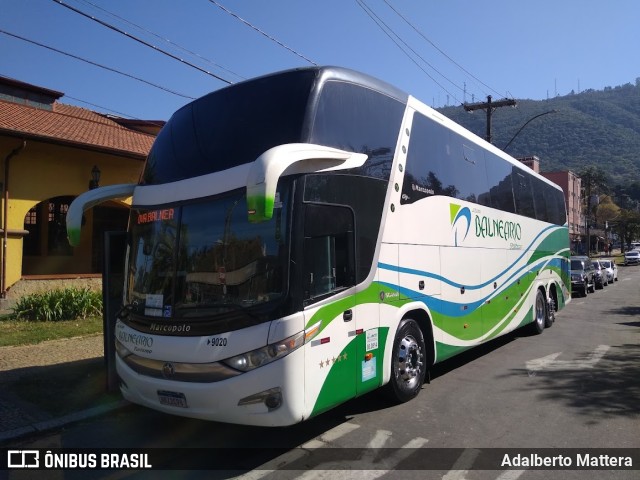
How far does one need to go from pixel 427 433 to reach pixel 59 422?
4057mm

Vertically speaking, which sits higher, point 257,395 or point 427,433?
point 257,395

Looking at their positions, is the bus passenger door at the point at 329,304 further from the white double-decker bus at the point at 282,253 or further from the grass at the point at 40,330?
the grass at the point at 40,330

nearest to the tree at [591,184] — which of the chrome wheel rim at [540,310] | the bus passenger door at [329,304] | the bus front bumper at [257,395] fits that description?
the chrome wheel rim at [540,310]

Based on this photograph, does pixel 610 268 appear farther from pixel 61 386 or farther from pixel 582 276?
pixel 61 386

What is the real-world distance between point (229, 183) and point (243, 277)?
0.91 m

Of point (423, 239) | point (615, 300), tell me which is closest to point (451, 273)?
point (423, 239)

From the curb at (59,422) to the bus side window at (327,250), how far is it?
10.5 feet

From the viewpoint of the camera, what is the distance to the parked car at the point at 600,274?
27078 millimetres

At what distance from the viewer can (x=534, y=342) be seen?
427 inches

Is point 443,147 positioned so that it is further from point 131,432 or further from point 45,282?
point 45,282

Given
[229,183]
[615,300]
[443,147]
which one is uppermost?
[443,147]

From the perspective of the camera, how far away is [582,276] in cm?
2319

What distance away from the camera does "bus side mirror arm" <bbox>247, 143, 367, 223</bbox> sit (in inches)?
153

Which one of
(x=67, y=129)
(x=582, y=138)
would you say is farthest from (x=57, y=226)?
(x=582, y=138)
